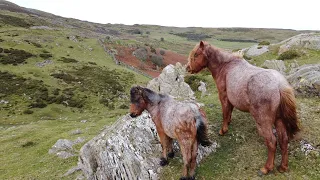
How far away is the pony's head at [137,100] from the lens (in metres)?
8.95

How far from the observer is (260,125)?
7574mm

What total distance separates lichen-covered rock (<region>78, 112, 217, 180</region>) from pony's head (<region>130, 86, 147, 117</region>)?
1941 mm

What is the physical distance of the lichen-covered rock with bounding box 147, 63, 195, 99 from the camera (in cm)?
1709

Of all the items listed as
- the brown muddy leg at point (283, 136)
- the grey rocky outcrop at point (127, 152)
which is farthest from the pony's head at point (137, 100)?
the brown muddy leg at point (283, 136)

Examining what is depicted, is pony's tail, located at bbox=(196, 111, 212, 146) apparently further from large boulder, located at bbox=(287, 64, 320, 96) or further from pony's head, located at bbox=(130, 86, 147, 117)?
large boulder, located at bbox=(287, 64, 320, 96)

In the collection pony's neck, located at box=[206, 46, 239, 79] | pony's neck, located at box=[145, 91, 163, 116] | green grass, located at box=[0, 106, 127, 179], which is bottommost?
green grass, located at box=[0, 106, 127, 179]

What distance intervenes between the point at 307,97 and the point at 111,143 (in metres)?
10.6

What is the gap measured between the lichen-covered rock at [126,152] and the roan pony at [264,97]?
8.57 ft

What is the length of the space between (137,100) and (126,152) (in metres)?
2.47

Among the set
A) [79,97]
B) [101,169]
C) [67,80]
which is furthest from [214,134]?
[67,80]

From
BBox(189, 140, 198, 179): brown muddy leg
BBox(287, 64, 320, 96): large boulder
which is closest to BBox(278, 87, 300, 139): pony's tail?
BBox(189, 140, 198, 179): brown muddy leg

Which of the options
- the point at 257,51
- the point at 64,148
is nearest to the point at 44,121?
the point at 64,148

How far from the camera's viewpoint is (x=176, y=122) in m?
8.05

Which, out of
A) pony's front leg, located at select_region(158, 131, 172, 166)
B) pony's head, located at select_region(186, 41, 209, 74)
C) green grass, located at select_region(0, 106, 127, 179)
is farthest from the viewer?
green grass, located at select_region(0, 106, 127, 179)
